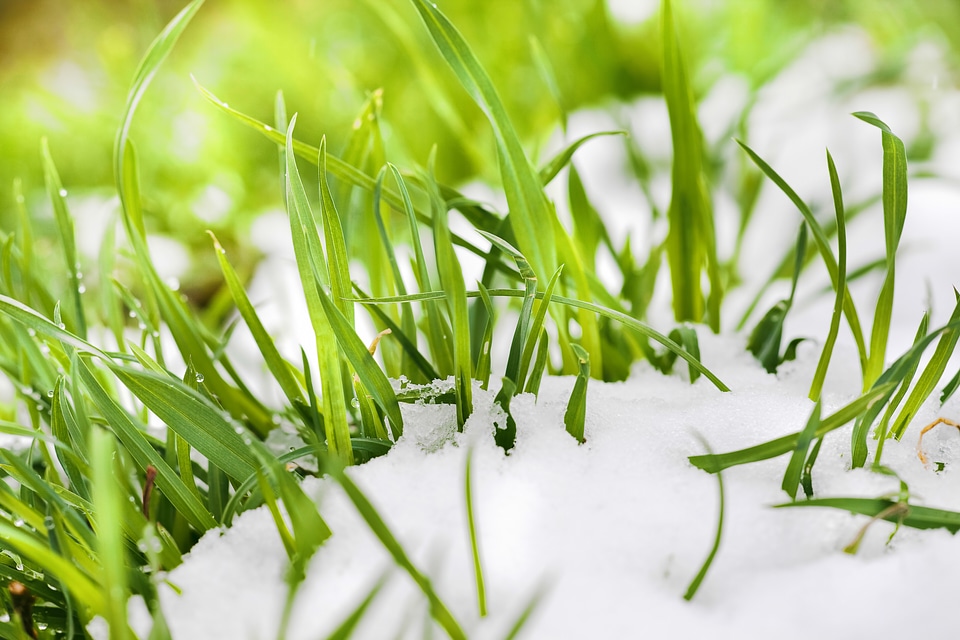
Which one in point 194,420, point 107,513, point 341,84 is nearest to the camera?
point 107,513

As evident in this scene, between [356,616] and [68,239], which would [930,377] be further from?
[68,239]

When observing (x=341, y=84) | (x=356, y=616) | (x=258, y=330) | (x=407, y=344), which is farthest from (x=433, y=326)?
(x=341, y=84)

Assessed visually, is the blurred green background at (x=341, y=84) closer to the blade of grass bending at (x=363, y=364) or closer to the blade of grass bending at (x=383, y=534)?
the blade of grass bending at (x=363, y=364)

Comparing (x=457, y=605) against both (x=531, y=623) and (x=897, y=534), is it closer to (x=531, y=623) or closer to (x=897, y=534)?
(x=531, y=623)

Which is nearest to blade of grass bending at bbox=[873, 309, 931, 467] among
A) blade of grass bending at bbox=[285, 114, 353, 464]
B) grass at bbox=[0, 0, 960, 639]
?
grass at bbox=[0, 0, 960, 639]

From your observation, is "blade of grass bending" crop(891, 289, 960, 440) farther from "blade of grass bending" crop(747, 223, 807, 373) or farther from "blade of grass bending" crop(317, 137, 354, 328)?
"blade of grass bending" crop(317, 137, 354, 328)

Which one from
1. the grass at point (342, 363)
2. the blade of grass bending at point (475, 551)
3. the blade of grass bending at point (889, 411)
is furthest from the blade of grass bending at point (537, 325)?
the blade of grass bending at point (889, 411)
